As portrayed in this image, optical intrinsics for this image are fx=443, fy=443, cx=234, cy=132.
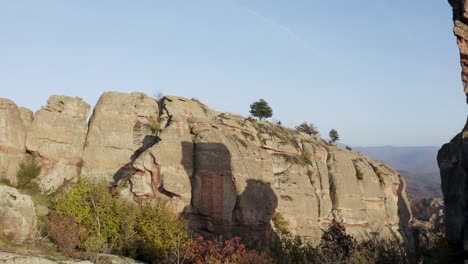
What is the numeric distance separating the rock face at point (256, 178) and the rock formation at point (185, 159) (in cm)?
13

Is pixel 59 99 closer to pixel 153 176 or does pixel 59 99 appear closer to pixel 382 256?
pixel 153 176

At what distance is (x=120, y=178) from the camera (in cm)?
5216

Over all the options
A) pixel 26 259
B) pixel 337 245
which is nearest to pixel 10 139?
pixel 26 259

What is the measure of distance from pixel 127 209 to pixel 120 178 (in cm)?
887

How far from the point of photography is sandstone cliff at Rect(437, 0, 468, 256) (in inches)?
1240

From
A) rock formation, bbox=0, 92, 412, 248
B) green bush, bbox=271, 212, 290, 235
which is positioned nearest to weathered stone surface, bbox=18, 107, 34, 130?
rock formation, bbox=0, 92, 412, 248

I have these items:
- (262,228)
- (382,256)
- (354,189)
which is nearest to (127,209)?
(262,228)

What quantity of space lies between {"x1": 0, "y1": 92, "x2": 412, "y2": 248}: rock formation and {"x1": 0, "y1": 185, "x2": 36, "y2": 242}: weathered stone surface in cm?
1020

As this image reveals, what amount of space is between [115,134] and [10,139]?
38.5ft

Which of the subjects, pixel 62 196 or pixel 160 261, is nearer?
pixel 160 261

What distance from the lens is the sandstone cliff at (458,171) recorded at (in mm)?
31500

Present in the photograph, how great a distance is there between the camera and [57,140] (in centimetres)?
5147

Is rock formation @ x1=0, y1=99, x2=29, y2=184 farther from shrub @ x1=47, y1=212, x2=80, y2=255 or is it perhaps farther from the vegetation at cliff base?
shrub @ x1=47, y1=212, x2=80, y2=255

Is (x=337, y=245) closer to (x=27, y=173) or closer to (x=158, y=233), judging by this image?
(x=158, y=233)
